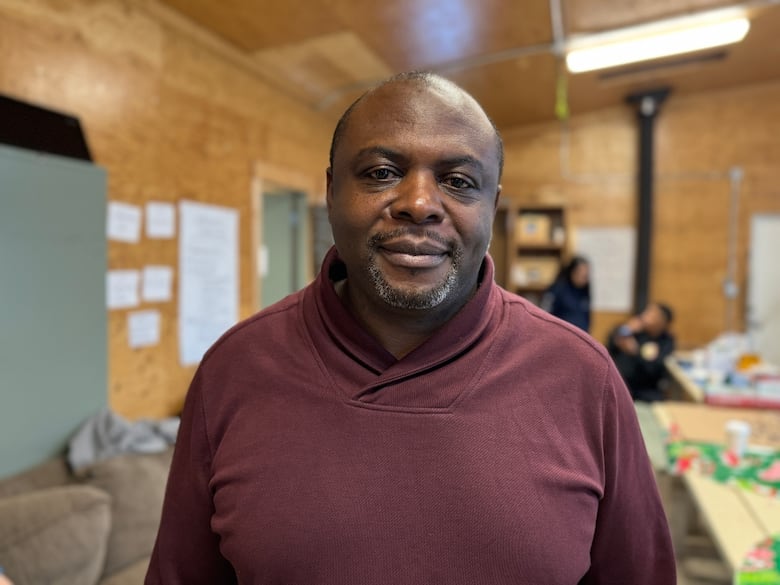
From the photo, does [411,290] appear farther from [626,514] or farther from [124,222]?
[124,222]

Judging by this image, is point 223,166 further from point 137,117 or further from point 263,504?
point 263,504

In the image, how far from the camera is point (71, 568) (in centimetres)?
139

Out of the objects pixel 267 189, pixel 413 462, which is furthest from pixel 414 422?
pixel 267 189

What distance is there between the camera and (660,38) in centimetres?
331

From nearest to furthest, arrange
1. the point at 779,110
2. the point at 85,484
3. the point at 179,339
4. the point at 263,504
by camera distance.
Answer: the point at 263,504 → the point at 85,484 → the point at 179,339 → the point at 779,110

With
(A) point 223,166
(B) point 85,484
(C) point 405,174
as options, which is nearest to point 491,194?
(C) point 405,174

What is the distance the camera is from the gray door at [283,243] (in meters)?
3.83

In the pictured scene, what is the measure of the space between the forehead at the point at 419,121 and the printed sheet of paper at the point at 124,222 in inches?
70.6

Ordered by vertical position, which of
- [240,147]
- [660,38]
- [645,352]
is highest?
[660,38]

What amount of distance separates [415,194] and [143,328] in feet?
6.78

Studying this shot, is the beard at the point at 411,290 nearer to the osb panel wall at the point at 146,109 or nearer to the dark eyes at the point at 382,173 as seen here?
the dark eyes at the point at 382,173

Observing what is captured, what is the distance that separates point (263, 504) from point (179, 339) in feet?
6.98

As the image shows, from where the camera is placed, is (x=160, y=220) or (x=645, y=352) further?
(x=645, y=352)

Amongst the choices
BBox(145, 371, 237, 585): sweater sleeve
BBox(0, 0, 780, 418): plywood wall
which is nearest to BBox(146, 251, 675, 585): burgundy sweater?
BBox(145, 371, 237, 585): sweater sleeve
